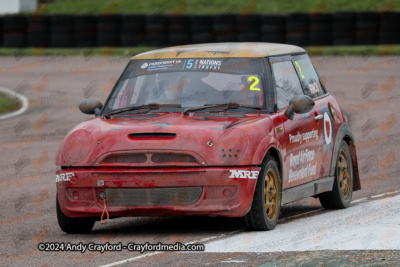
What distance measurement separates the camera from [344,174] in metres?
10.2

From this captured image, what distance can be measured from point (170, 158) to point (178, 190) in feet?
0.88

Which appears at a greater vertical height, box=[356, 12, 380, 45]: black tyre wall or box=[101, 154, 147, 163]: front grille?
box=[101, 154, 147, 163]: front grille

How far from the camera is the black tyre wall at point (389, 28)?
29984mm

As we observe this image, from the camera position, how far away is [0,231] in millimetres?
8758

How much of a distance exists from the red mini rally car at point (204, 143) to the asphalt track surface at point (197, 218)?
0.28 metres

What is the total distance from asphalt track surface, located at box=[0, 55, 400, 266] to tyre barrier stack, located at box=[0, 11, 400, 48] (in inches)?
271

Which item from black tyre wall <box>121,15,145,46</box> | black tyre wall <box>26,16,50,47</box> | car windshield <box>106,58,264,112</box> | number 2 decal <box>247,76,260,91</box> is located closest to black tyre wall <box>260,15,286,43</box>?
black tyre wall <box>121,15,145,46</box>

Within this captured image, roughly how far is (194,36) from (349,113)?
13.1 m

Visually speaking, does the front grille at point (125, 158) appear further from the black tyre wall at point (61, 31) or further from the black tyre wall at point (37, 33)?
the black tyre wall at point (37, 33)

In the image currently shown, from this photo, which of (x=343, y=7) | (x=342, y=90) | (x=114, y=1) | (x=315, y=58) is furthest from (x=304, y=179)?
(x=114, y=1)

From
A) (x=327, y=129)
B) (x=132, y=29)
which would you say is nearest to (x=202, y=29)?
(x=132, y=29)

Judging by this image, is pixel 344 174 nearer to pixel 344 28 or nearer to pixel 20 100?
pixel 20 100

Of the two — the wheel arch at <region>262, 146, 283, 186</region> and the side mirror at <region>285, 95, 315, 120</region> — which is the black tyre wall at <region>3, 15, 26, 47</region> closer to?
the side mirror at <region>285, 95, 315, 120</region>

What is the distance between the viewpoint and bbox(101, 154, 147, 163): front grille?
7957mm
